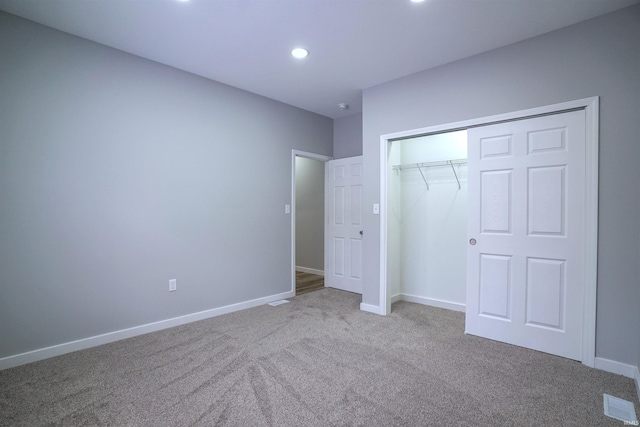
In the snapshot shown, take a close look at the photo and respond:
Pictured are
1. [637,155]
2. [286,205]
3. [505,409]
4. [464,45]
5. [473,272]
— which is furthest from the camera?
[286,205]

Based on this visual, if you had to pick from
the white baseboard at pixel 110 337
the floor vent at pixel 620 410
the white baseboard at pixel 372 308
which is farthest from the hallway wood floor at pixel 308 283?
the floor vent at pixel 620 410

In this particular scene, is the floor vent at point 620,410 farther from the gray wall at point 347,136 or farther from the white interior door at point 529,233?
the gray wall at point 347,136

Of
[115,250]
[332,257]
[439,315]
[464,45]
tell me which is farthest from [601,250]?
[115,250]

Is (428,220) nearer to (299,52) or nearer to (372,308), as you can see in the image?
(372,308)

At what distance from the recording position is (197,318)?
3525 mm

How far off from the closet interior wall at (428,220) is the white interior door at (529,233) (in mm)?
794

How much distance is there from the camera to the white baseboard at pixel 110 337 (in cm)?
248

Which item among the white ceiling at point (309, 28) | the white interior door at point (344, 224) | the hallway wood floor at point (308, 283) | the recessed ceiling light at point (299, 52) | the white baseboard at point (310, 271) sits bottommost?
the hallway wood floor at point (308, 283)

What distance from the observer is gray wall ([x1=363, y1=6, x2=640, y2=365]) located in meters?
2.32

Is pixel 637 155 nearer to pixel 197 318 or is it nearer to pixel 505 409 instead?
pixel 505 409

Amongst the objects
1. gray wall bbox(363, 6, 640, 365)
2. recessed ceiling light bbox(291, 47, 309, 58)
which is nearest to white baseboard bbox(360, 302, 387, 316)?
gray wall bbox(363, 6, 640, 365)

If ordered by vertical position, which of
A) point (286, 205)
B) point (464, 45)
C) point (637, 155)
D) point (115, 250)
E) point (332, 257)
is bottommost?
point (332, 257)

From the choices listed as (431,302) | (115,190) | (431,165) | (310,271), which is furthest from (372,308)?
(115,190)

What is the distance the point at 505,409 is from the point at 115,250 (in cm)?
328
